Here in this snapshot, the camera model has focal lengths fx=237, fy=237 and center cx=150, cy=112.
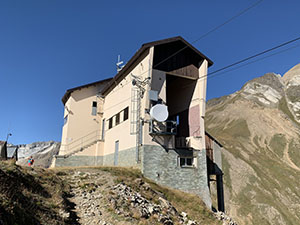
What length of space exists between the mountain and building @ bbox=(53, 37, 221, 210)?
28.5 metres

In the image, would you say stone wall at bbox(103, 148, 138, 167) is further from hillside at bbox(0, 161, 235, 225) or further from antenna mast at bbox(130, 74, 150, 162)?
hillside at bbox(0, 161, 235, 225)

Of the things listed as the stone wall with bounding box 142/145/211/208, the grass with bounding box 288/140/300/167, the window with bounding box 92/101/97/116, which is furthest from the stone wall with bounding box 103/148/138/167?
the grass with bounding box 288/140/300/167

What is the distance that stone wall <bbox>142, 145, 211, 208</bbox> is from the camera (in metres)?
19.4

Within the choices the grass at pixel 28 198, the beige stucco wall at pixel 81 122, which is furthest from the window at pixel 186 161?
the beige stucco wall at pixel 81 122

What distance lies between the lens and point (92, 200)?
1323 centimetres

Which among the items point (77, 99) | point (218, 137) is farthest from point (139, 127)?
point (218, 137)

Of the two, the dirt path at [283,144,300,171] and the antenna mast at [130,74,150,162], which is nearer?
the antenna mast at [130,74,150,162]

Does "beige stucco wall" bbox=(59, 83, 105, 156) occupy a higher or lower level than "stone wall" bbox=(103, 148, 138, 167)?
higher

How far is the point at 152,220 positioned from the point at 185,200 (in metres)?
6.57

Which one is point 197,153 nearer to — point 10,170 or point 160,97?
point 160,97

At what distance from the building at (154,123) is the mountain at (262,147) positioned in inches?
1122

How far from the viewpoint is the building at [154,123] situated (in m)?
20.1

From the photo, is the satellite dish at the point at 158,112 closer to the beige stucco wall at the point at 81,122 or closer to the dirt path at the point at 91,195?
the dirt path at the point at 91,195

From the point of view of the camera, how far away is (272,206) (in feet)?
151
